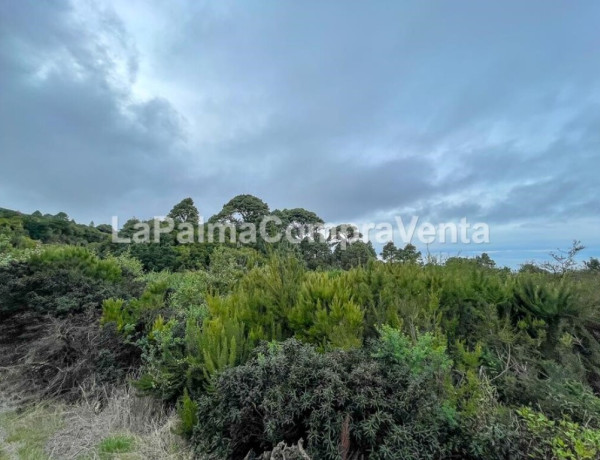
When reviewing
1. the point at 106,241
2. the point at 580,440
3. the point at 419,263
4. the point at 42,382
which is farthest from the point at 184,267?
the point at 580,440

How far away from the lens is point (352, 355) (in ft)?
8.87

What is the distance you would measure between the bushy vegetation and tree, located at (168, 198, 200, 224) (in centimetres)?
2040

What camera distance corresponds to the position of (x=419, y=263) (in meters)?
5.20

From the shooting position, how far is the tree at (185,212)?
86.8 ft

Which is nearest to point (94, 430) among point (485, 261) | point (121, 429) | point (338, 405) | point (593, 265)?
point (121, 429)

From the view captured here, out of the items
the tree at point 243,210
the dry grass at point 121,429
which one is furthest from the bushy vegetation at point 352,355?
the tree at point 243,210

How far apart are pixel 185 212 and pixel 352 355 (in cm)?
2597

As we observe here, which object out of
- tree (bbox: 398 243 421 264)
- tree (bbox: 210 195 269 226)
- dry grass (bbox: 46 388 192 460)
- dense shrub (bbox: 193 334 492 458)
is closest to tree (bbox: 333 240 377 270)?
tree (bbox: 398 243 421 264)

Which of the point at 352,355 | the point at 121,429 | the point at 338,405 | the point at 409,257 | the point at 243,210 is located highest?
the point at 243,210

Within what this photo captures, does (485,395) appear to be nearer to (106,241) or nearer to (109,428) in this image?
(109,428)

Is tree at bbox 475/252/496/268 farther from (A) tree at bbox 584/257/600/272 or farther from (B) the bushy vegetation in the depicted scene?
(A) tree at bbox 584/257/600/272

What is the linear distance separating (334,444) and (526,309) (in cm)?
287

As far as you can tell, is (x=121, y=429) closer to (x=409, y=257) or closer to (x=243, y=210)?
(x=409, y=257)

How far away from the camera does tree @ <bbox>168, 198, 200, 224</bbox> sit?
86.8ft
